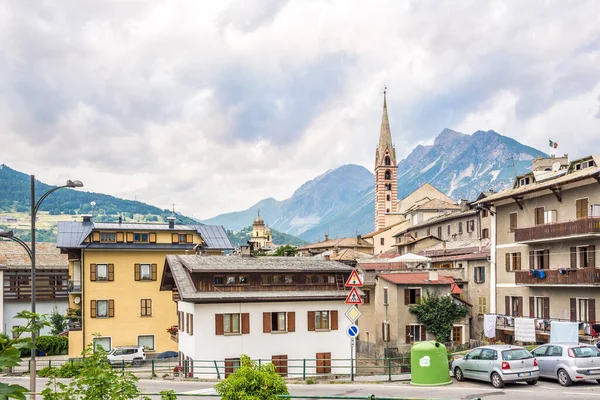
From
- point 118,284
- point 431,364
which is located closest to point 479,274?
point 431,364

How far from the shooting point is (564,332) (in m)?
39.0

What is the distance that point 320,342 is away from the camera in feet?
151

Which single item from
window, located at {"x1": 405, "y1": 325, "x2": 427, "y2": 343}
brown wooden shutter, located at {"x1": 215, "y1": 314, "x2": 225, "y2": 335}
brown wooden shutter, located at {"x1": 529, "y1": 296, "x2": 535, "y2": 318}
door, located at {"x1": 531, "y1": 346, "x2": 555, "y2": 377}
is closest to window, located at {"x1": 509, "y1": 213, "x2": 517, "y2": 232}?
brown wooden shutter, located at {"x1": 529, "y1": 296, "x2": 535, "y2": 318}

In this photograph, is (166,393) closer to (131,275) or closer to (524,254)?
(524,254)

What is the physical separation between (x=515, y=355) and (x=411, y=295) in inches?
960

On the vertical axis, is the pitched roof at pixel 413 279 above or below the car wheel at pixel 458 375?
above

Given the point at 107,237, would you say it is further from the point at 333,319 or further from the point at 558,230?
the point at 558,230

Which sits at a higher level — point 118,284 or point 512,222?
point 512,222

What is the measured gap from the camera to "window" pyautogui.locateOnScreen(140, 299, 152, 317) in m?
61.1

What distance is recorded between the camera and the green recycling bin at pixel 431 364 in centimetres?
2738

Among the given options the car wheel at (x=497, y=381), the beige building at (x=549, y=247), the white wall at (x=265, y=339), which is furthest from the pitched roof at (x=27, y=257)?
the car wheel at (x=497, y=381)

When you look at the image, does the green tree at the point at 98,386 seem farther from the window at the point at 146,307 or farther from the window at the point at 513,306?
the window at the point at 146,307

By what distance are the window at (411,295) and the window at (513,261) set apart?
6580mm

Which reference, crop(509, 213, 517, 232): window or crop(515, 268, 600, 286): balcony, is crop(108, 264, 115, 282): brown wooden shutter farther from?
crop(515, 268, 600, 286): balcony
